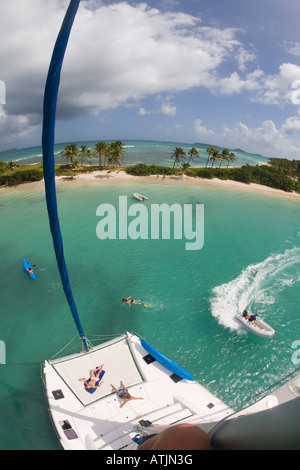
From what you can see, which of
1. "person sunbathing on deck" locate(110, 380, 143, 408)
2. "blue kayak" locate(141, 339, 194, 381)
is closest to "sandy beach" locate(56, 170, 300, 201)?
"blue kayak" locate(141, 339, 194, 381)

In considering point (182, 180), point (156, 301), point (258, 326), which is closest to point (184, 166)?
point (182, 180)

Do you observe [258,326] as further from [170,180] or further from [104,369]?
[170,180]

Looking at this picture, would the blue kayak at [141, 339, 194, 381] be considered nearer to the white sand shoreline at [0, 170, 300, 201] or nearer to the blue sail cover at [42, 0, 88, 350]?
the blue sail cover at [42, 0, 88, 350]

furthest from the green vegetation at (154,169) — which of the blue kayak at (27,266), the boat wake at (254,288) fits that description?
the boat wake at (254,288)

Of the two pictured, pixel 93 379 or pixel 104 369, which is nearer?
pixel 93 379

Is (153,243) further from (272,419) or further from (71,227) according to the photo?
(272,419)

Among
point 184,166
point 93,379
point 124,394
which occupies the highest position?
point 184,166

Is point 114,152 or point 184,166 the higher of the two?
→ point 114,152

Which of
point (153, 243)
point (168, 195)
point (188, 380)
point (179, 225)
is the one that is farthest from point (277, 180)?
point (188, 380)
